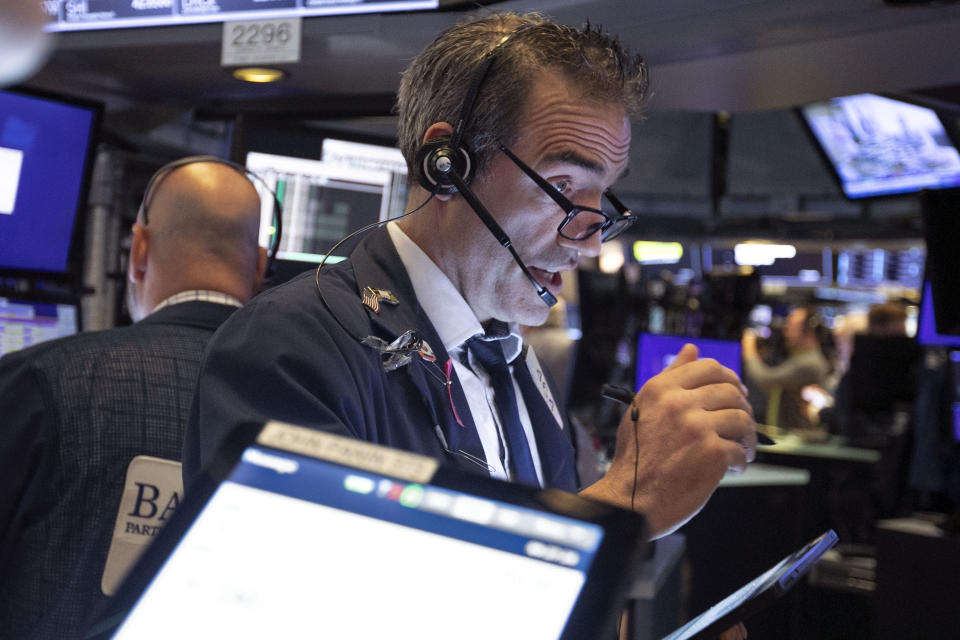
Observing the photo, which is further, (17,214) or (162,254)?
(17,214)

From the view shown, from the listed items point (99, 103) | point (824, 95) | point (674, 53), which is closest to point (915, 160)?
point (824, 95)

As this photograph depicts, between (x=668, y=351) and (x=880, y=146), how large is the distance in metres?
1.44

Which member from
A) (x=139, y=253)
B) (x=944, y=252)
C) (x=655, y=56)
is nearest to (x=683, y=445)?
(x=139, y=253)

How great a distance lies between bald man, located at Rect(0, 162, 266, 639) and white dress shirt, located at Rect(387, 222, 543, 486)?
0.65m

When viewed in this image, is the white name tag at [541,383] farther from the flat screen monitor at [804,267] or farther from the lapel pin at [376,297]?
the flat screen monitor at [804,267]

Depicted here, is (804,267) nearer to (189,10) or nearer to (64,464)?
(189,10)

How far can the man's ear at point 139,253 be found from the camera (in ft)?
6.55

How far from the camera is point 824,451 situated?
5891 millimetres

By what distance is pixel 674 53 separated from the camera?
7.73 ft

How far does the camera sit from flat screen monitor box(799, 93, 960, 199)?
4.21 m

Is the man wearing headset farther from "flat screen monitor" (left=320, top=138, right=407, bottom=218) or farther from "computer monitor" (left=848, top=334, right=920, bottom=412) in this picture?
"computer monitor" (left=848, top=334, right=920, bottom=412)

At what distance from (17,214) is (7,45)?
154 cm

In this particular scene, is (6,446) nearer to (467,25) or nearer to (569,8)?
(467,25)

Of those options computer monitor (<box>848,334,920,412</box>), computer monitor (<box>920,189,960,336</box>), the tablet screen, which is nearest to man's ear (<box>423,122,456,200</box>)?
the tablet screen
